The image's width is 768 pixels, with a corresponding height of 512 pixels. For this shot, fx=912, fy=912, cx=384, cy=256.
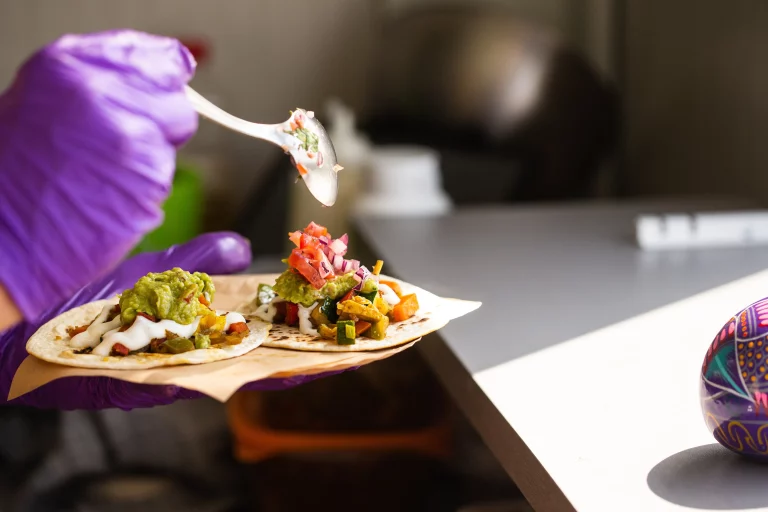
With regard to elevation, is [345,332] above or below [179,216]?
above

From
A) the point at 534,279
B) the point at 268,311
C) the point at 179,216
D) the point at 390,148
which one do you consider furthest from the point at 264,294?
the point at 179,216

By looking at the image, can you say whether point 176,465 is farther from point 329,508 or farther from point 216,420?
point 329,508

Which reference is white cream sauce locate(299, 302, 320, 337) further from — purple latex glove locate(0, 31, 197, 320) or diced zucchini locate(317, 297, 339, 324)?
purple latex glove locate(0, 31, 197, 320)

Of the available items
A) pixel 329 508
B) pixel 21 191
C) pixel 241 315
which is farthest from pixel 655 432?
pixel 329 508

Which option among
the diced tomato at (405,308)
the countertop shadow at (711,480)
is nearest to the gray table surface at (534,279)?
the countertop shadow at (711,480)

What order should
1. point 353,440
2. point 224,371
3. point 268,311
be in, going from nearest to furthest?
point 224,371 < point 268,311 < point 353,440

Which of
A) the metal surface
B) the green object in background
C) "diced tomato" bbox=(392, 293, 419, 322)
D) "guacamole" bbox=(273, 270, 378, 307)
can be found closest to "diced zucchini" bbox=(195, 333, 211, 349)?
"guacamole" bbox=(273, 270, 378, 307)

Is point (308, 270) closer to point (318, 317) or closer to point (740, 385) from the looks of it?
point (318, 317)
